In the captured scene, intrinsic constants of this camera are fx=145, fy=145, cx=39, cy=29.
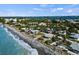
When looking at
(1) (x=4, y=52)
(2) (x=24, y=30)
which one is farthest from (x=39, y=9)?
(1) (x=4, y=52)

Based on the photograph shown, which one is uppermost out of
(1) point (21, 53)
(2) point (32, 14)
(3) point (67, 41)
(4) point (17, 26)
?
(2) point (32, 14)

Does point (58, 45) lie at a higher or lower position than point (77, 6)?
lower
